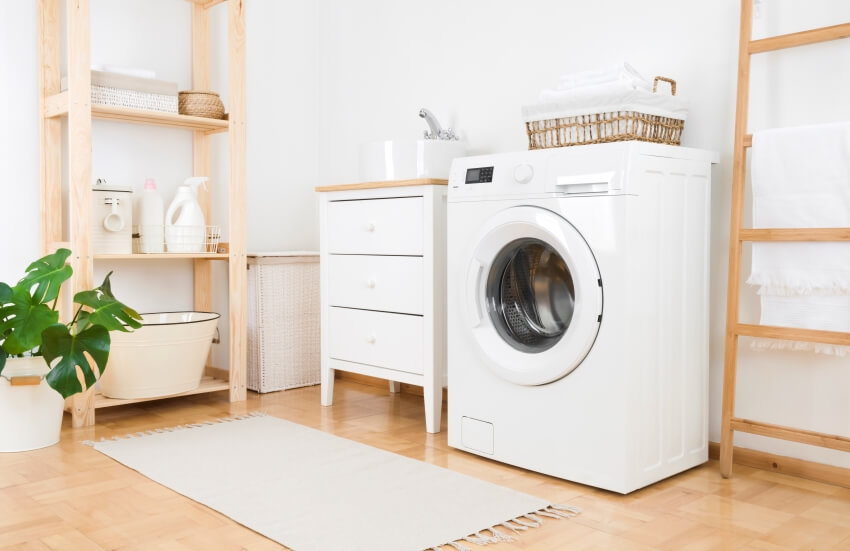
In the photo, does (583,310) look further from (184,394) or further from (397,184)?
(184,394)

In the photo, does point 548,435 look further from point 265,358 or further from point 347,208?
point 265,358

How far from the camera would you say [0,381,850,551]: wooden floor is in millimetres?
1542

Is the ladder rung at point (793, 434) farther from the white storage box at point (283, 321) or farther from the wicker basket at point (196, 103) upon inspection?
the wicker basket at point (196, 103)

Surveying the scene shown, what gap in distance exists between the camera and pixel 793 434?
1.87 m

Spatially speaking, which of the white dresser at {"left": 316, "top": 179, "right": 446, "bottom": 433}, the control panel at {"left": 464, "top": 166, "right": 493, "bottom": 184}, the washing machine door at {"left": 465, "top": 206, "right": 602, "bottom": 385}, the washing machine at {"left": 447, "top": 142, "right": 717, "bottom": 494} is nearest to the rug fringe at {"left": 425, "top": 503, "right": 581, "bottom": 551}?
the washing machine at {"left": 447, "top": 142, "right": 717, "bottom": 494}

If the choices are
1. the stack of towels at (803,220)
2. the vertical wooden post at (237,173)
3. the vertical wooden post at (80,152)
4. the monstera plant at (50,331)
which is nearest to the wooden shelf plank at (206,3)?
the vertical wooden post at (237,173)

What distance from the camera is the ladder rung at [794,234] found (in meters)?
1.79

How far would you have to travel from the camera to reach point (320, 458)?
2121mm

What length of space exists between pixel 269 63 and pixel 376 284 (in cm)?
146

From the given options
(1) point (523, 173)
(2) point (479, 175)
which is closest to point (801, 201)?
(1) point (523, 173)

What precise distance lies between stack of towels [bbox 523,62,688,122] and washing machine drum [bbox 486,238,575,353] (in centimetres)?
37

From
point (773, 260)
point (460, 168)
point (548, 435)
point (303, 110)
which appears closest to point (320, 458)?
point (548, 435)

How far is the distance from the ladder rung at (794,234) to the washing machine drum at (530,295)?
1.53ft

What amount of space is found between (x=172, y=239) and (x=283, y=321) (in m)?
0.57
